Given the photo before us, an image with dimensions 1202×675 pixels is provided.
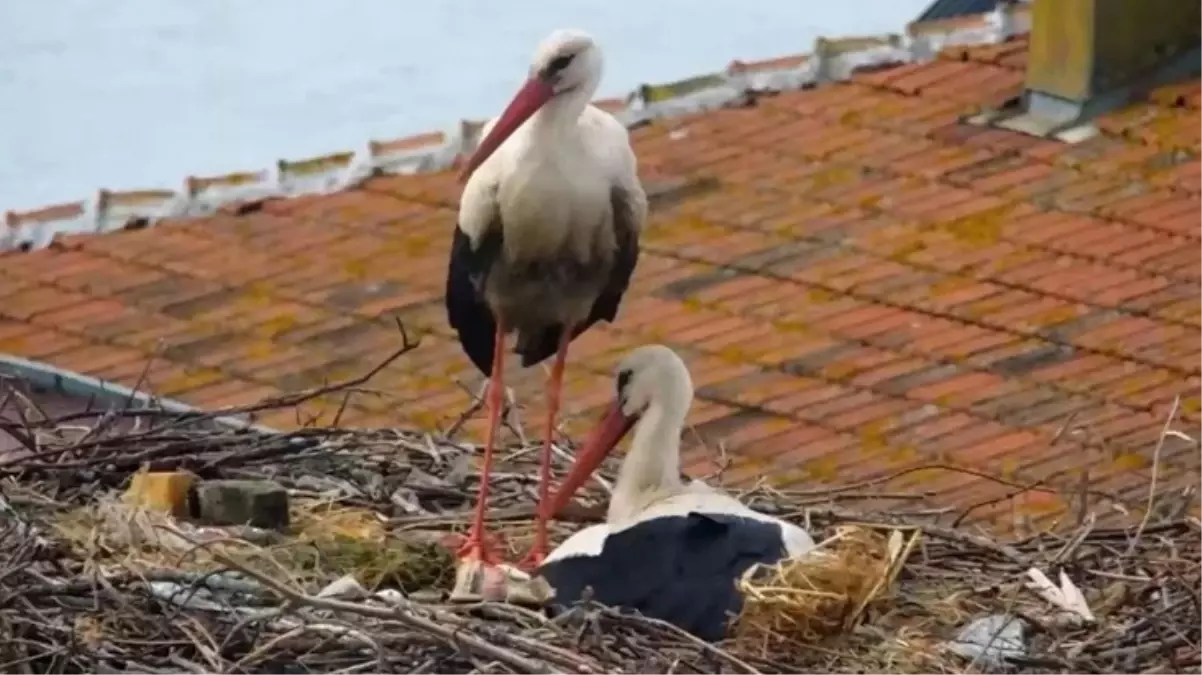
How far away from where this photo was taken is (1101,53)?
27.3ft

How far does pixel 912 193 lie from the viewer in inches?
316

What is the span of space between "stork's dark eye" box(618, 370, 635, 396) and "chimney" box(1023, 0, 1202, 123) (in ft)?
10.4

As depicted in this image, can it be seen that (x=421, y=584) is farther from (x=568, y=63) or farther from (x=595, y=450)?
(x=568, y=63)

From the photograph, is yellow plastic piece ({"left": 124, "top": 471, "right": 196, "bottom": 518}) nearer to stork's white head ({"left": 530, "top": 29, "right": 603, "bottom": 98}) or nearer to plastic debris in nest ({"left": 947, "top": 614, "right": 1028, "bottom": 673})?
stork's white head ({"left": 530, "top": 29, "right": 603, "bottom": 98})

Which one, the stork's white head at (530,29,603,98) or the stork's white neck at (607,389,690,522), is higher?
the stork's white head at (530,29,603,98)

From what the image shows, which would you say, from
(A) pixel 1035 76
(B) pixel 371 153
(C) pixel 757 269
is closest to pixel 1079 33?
(A) pixel 1035 76

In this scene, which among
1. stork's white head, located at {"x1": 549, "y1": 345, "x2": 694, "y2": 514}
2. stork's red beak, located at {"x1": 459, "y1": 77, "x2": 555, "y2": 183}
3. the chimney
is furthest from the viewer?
the chimney

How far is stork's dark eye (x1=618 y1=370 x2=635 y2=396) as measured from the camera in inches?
212

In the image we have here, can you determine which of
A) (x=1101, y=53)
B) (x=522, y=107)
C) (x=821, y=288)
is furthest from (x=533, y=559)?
(x=1101, y=53)

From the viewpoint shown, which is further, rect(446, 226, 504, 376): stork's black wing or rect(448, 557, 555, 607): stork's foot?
rect(446, 226, 504, 376): stork's black wing

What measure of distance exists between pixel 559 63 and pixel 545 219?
25cm

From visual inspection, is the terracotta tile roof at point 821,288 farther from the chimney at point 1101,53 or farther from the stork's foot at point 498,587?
the stork's foot at point 498,587

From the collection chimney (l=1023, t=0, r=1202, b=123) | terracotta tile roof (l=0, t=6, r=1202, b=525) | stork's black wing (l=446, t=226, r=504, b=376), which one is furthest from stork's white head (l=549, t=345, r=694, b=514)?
chimney (l=1023, t=0, r=1202, b=123)

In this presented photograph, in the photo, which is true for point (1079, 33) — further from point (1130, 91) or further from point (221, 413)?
point (221, 413)
